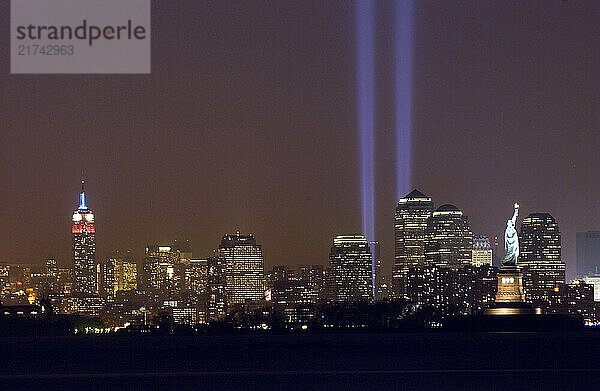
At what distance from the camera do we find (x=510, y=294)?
12838 cm

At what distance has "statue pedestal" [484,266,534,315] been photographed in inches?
5032

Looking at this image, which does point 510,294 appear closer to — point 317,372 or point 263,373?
point 317,372

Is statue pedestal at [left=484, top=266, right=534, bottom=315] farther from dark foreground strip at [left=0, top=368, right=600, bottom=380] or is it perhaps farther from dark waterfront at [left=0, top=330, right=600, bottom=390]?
dark foreground strip at [left=0, top=368, right=600, bottom=380]

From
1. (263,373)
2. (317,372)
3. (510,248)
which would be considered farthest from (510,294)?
(263,373)

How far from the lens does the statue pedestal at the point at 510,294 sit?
128 meters

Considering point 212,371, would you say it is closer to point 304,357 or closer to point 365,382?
point 365,382

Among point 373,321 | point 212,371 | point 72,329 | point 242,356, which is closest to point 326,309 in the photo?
point 373,321

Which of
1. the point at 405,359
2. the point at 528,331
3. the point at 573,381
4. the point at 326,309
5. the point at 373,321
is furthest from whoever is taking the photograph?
the point at 326,309

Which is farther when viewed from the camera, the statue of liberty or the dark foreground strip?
the statue of liberty

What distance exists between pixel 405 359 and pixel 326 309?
127292 mm

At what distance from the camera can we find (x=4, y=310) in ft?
502

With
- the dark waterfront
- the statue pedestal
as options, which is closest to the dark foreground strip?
the dark waterfront

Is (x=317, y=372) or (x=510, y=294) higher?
(x=510, y=294)

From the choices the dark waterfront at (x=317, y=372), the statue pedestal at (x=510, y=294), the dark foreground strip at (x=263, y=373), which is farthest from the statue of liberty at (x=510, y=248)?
the dark foreground strip at (x=263, y=373)
